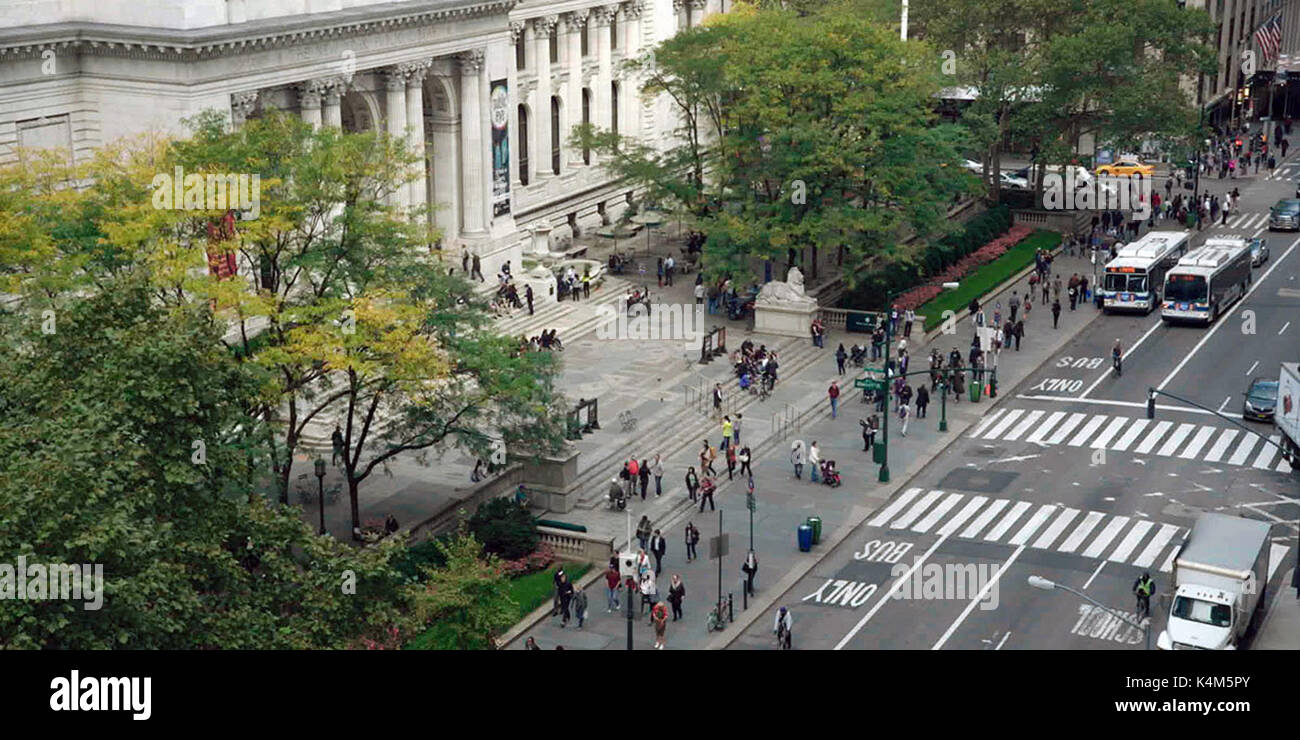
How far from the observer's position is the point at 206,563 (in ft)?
105

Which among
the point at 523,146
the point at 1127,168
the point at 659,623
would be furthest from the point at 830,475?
the point at 1127,168

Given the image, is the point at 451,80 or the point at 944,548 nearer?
the point at 944,548

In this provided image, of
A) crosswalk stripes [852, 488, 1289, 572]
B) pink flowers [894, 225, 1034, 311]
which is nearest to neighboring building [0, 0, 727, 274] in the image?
crosswalk stripes [852, 488, 1289, 572]

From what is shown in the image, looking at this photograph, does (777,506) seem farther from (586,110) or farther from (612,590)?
(586,110)

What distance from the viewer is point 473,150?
262 feet

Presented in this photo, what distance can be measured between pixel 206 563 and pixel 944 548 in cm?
2735

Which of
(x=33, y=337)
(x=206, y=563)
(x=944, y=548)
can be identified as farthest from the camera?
(x=944, y=548)

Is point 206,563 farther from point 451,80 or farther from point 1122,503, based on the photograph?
point 451,80

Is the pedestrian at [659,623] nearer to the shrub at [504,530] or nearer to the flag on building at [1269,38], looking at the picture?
the shrub at [504,530]

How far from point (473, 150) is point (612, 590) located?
35626 millimetres

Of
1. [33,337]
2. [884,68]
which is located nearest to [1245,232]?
[884,68]

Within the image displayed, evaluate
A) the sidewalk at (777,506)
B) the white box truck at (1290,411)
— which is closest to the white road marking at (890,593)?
the sidewalk at (777,506)

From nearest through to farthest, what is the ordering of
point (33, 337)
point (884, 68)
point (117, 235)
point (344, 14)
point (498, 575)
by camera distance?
point (33, 337) < point (498, 575) < point (117, 235) < point (344, 14) < point (884, 68)
